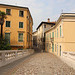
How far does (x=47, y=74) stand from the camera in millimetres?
4617

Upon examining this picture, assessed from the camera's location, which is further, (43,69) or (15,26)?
(15,26)

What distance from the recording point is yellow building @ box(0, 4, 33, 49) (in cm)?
2022

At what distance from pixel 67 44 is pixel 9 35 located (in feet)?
47.9

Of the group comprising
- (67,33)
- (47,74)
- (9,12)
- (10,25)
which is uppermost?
(9,12)

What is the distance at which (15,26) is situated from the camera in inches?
815

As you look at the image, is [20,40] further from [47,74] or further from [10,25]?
[47,74]

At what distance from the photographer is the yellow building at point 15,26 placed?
20.2 m

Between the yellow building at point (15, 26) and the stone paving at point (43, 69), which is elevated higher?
the yellow building at point (15, 26)

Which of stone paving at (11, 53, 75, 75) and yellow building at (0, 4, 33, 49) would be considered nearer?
stone paving at (11, 53, 75, 75)

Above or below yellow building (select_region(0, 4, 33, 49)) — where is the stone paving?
below

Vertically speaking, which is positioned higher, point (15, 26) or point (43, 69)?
point (15, 26)

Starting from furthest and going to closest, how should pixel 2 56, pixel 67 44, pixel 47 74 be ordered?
pixel 67 44, pixel 2 56, pixel 47 74

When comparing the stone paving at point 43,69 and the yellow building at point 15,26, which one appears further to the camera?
the yellow building at point 15,26

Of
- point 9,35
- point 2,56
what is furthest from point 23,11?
point 2,56
